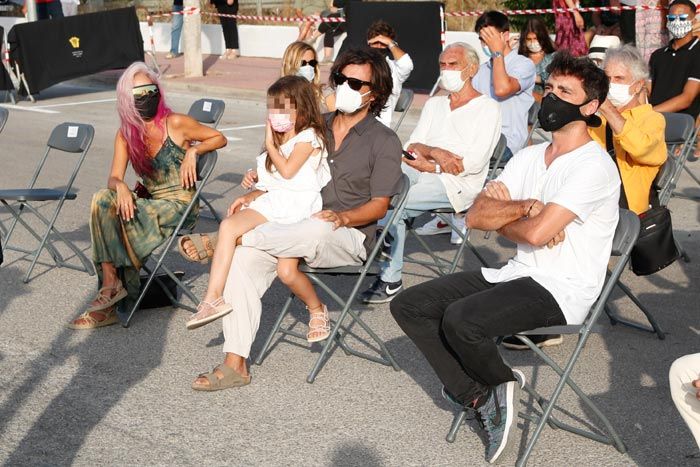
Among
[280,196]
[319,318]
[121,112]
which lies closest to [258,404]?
[319,318]

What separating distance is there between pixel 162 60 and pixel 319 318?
56.2 ft

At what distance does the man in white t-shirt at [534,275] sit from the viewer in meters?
4.30

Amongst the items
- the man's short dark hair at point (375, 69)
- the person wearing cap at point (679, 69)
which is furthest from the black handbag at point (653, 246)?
the person wearing cap at point (679, 69)

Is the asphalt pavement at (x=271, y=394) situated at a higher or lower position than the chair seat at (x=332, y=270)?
lower

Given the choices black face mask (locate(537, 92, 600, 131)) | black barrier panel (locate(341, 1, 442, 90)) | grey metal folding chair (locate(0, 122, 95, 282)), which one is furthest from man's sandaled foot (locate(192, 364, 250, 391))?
black barrier panel (locate(341, 1, 442, 90))

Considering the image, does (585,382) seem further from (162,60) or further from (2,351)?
(162,60)

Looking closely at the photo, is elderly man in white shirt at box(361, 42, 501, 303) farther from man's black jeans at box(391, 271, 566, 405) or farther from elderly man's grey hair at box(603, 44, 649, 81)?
man's black jeans at box(391, 271, 566, 405)

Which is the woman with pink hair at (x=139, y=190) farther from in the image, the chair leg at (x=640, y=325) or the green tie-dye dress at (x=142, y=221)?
the chair leg at (x=640, y=325)

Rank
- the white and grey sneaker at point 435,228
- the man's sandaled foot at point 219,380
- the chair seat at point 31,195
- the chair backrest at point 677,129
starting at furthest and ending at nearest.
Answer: the white and grey sneaker at point 435,228
the chair backrest at point 677,129
the chair seat at point 31,195
the man's sandaled foot at point 219,380

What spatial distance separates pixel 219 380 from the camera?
5.08 m

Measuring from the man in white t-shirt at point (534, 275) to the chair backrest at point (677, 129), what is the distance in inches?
109

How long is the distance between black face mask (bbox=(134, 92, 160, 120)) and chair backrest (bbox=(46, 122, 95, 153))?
0.79m

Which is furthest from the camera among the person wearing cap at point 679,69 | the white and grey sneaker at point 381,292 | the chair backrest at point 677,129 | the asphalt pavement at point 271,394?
the person wearing cap at point 679,69

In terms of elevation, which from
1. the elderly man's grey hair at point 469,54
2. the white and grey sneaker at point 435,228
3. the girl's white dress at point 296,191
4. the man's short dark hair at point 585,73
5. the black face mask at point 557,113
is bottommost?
the white and grey sneaker at point 435,228
